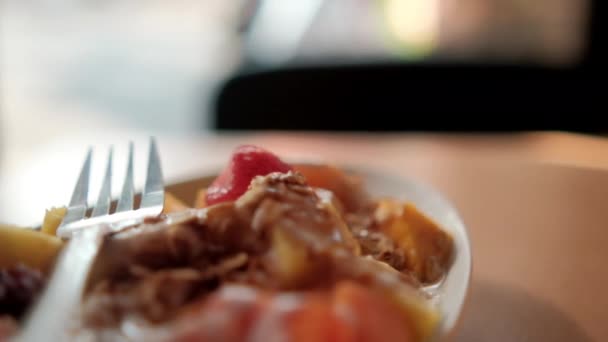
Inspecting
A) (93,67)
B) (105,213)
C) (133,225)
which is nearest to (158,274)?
(133,225)

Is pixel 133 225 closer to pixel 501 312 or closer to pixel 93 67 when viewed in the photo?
pixel 501 312

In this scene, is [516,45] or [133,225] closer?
[133,225]

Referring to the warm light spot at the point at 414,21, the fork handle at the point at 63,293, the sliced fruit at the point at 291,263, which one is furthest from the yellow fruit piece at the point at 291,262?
the warm light spot at the point at 414,21

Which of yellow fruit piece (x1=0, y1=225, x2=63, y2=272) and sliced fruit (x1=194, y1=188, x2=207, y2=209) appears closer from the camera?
yellow fruit piece (x1=0, y1=225, x2=63, y2=272)

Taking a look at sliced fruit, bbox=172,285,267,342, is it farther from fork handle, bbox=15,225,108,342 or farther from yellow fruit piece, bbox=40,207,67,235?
yellow fruit piece, bbox=40,207,67,235

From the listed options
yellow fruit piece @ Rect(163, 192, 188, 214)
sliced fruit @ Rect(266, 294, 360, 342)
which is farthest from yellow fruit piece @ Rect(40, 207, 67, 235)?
sliced fruit @ Rect(266, 294, 360, 342)
